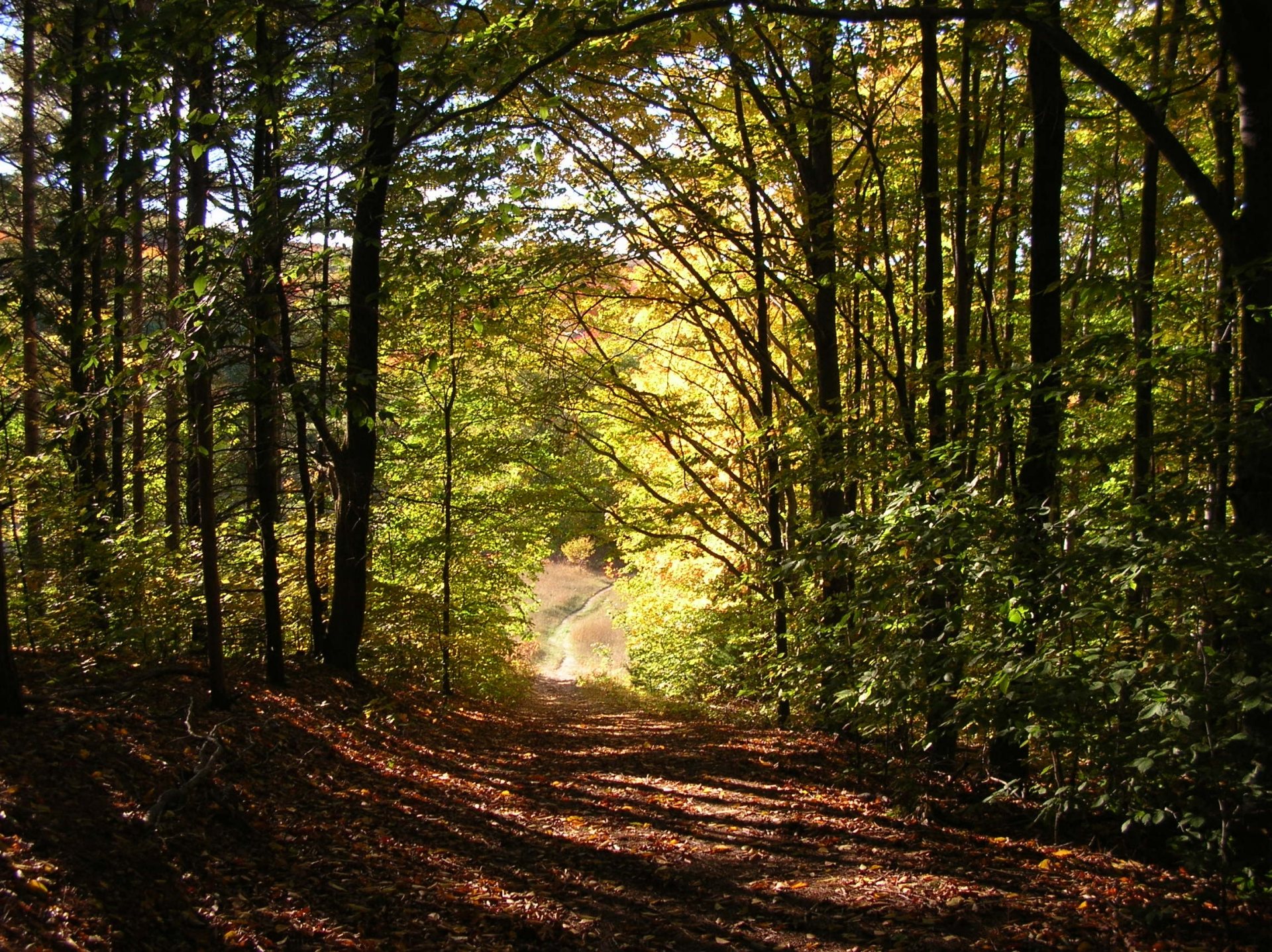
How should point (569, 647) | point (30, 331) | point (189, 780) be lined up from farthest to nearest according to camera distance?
point (569, 647) < point (30, 331) < point (189, 780)

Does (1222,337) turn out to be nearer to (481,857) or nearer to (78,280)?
(481,857)

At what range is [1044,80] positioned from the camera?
566 cm

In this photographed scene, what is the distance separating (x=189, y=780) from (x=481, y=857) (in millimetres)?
1955

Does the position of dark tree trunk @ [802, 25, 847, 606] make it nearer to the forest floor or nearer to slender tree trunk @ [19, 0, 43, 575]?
the forest floor

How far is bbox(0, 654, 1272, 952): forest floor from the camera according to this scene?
378cm

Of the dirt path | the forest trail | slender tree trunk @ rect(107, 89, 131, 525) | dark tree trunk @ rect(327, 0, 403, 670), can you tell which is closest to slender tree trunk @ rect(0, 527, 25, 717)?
slender tree trunk @ rect(107, 89, 131, 525)

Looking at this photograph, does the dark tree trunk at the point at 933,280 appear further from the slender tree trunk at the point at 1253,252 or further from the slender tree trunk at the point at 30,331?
the slender tree trunk at the point at 30,331

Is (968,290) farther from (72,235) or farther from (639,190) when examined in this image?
(72,235)

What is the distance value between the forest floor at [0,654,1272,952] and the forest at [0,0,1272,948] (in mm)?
133

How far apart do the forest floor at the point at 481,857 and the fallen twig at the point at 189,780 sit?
0.04 metres

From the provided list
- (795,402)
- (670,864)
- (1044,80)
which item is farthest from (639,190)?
(670,864)

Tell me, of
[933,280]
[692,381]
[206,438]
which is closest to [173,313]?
[206,438]

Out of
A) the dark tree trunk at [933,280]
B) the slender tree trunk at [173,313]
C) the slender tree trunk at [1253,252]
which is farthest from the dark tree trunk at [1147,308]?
the slender tree trunk at [173,313]

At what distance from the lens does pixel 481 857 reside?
5477 millimetres
